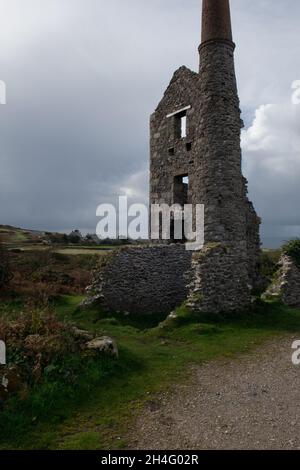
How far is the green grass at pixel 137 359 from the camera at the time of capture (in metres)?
6.52

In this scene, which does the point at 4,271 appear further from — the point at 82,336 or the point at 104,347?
the point at 104,347

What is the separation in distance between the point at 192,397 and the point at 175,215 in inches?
515

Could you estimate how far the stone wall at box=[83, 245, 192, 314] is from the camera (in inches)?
630

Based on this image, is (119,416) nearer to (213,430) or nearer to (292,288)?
(213,430)

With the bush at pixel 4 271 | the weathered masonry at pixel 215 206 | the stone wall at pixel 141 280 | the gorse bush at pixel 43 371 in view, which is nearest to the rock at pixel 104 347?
the gorse bush at pixel 43 371

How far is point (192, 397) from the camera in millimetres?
7984

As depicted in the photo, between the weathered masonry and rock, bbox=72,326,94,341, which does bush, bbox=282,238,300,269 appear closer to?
the weathered masonry

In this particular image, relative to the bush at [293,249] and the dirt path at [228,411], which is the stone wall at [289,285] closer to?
the bush at [293,249]

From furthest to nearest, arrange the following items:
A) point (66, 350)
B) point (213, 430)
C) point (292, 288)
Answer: point (292, 288) → point (66, 350) → point (213, 430)

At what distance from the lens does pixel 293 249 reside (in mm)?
20562

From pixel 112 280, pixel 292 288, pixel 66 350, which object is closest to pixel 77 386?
pixel 66 350

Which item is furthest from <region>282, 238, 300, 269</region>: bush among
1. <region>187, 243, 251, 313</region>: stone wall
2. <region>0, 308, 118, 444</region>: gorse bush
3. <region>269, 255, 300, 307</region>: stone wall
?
<region>0, 308, 118, 444</region>: gorse bush

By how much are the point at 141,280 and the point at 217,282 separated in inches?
148

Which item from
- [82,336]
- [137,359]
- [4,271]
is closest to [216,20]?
[82,336]
